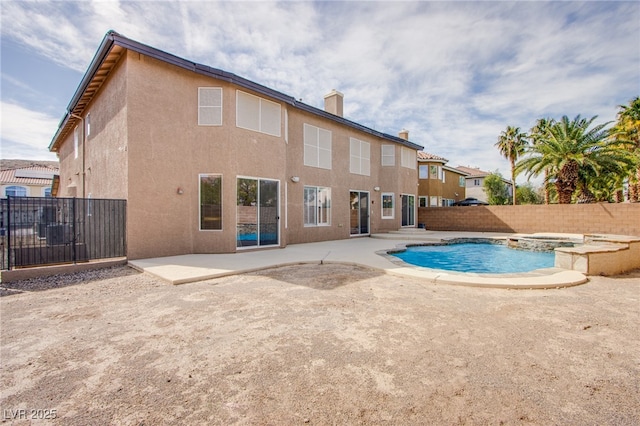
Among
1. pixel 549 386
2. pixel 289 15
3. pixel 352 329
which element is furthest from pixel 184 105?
pixel 549 386

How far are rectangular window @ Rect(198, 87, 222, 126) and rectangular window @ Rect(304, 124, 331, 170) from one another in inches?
184

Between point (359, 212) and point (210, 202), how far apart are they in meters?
9.15

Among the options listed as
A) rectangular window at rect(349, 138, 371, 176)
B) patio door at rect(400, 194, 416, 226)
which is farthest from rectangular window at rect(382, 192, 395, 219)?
rectangular window at rect(349, 138, 371, 176)

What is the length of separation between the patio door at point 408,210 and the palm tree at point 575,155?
26.3 feet

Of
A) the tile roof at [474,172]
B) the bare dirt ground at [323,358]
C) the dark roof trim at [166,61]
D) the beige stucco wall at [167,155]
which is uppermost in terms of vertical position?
the tile roof at [474,172]

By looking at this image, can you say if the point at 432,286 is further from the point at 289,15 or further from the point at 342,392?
the point at 289,15

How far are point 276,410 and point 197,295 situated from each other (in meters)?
3.88

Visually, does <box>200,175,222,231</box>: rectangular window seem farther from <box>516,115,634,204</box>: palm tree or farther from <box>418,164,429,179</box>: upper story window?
<box>418,164,429,179</box>: upper story window

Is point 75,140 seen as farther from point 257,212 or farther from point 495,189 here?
point 495,189

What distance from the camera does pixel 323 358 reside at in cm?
321

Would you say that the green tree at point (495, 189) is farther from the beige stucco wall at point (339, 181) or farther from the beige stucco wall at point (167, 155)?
the beige stucco wall at point (167, 155)

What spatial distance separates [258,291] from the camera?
5914 mm

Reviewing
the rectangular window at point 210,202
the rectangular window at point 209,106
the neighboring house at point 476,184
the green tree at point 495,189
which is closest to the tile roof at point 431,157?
the green tree at point 495,189

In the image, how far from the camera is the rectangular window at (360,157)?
54.3 feet
